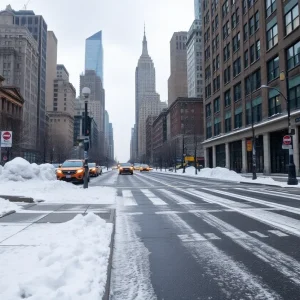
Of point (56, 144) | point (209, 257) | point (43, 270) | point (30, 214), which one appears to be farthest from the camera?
point (56, 144)

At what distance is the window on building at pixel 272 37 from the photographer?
1442 inches

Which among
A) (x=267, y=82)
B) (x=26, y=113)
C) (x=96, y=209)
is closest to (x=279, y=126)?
(x=267, y=82)

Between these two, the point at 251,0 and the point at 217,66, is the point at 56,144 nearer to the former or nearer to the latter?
the point at 217,66

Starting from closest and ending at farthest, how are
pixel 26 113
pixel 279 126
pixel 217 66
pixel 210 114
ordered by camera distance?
pixel 279 126 < pixel 217 66 < pixel 210 114 < pixel 26 113

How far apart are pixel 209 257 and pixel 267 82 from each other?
37523mm

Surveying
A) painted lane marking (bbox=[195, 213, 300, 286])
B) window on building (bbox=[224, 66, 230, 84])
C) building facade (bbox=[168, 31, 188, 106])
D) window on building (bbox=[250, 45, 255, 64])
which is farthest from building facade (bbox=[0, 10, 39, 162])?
painted lane marking (bbox=[195, 213, 300, 286])

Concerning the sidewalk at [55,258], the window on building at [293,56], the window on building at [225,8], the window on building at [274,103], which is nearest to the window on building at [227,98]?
the window on building at [225,8]

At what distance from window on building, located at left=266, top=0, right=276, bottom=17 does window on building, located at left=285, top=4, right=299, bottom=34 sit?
11.8 ft

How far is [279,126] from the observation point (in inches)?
1364

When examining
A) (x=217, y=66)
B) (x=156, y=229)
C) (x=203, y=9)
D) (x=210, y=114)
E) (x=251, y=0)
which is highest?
(x=203, y=9)

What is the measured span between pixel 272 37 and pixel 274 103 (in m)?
7.91

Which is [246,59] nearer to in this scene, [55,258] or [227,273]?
[227,273]

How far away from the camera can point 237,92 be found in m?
48.1

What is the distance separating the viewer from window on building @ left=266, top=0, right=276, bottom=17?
37.5 metres
